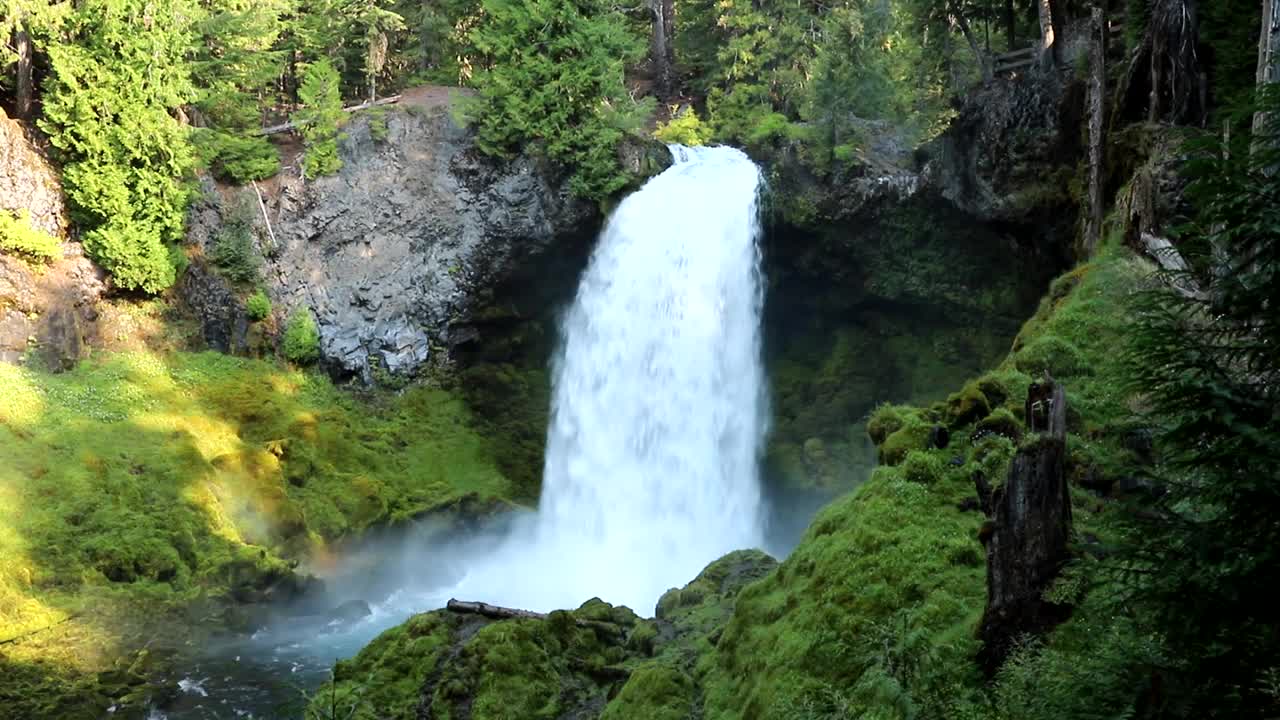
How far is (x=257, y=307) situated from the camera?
79.5 feet

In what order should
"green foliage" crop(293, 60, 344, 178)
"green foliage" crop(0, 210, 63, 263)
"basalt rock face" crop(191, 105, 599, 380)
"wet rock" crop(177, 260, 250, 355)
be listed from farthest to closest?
"green foliage" crop(293, 60, 344, 178)
"basalt rock face" crop(191, 105, 599, 380)
"wet rock" crop(177, 260, 250, 355)
"green foliage" crop(0, 210, 63, 263)

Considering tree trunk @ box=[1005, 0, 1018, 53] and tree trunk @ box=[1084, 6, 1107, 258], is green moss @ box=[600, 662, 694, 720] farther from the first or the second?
tree trunk @ box=[1005, 0, 1018, 53]

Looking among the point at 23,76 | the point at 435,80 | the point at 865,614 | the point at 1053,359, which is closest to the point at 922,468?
the point at 865,614

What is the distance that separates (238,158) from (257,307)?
425 centimetres

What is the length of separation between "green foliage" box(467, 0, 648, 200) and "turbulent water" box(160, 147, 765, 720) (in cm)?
158

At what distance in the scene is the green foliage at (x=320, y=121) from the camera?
83.0 feet

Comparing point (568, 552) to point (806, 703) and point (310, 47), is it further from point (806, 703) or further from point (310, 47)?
point (310, 47)

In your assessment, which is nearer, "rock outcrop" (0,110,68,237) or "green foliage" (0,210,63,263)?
"green foliage" (0,210,63,263)

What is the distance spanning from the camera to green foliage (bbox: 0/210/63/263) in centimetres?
2064

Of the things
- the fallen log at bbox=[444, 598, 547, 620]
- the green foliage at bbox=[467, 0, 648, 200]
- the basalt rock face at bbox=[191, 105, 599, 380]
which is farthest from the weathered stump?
the basalt rock face at bbox=[191, 105, 599, 380]

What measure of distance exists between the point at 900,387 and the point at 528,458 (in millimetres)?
10061

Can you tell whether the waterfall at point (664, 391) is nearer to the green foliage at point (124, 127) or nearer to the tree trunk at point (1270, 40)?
the green foliage at point (124, 127)

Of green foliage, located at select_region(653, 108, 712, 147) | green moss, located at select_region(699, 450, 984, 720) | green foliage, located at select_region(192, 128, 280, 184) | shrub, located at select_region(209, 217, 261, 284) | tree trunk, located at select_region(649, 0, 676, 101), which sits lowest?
green moss, located at select_region(699, 450, 984, 720)

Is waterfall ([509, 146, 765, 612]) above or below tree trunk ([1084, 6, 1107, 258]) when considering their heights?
below
